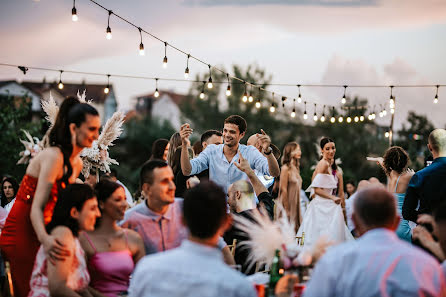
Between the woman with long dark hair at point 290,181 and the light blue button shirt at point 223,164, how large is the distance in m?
4.09

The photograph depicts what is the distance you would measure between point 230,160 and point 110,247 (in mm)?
2831

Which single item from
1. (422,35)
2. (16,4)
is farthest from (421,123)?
(16,4)

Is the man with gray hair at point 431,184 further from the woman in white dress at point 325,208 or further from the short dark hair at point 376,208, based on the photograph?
the woman in white dress at point 325,208

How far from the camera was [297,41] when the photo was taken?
103ft

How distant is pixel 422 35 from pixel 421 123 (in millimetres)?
21585

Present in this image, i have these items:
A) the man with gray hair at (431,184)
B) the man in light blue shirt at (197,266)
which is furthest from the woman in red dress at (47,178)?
the man with gray hair at (431,184)

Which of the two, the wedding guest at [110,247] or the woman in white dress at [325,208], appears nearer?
the wedding guest at [110,247]

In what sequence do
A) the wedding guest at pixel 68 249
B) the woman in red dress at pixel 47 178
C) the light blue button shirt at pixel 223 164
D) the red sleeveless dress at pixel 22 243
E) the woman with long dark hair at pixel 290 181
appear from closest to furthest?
the wedding guest at pixel 68 249, the woman in red dress at pixel 47 178, the red sleeveless dress at pixel 22 243, the light blue button shirt at pixel 223 164, the woman with long dark hair at pixel 290 181

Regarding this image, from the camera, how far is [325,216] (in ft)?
32.8

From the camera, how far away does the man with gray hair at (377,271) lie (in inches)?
94.7

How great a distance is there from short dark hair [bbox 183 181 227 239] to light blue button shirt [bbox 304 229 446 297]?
0.46 m

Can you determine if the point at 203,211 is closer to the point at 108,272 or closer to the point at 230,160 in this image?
the point at 108,272

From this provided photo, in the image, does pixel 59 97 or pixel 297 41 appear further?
pixel 59 97

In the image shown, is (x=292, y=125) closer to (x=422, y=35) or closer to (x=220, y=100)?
(x=220, y=100)
